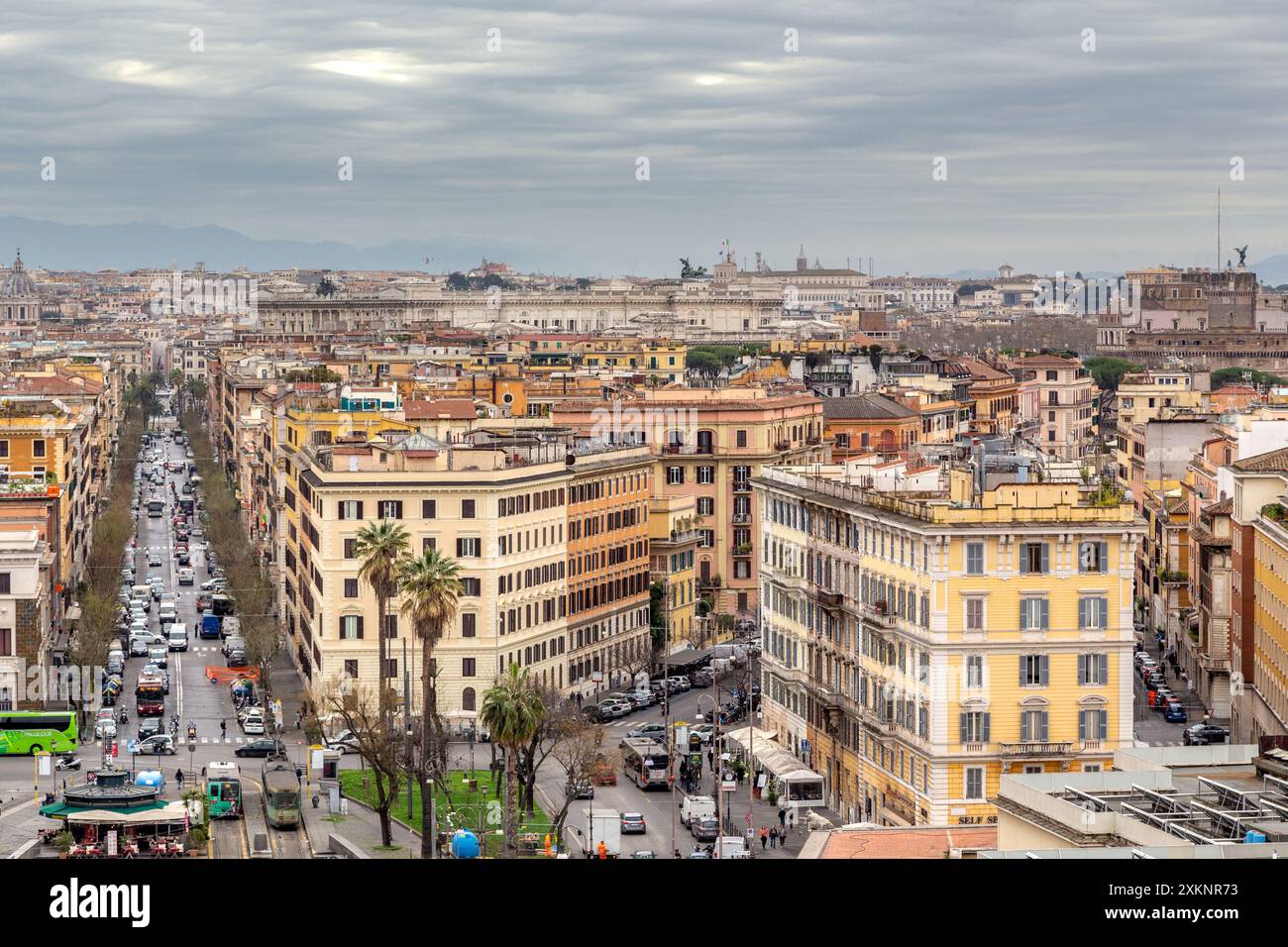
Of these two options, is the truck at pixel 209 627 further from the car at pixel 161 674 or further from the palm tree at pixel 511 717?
the palm tree at pixel 511 717

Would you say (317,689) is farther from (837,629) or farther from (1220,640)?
(1220,640)

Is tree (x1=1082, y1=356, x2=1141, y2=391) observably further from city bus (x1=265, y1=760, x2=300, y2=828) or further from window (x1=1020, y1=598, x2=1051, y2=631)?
window (x1=1020, y1=598, x2=1051, y2=631)

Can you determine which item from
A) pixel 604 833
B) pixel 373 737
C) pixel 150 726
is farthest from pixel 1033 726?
pixel 150 726

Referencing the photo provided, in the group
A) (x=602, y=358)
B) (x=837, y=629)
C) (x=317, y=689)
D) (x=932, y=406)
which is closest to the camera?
(x=837, y=629)

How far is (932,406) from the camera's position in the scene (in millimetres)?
111250

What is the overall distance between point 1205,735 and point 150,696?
28.4m

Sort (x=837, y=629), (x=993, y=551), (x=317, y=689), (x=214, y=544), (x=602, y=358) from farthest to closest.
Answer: (x=602, y=358)
(x=214, y=544)
(x=317, y=689)
(x=837, y=629)
(x=993, y=551)

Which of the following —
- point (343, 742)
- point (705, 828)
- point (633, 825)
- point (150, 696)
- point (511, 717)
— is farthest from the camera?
point (150, 696)

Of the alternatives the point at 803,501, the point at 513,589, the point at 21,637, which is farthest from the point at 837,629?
the point at 21,637

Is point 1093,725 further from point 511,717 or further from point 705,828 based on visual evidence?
point 511,717

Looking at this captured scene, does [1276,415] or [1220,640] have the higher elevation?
[1276,415]

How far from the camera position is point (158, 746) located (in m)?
59.3
